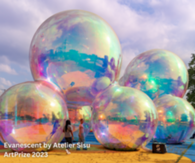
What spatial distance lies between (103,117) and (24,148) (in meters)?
2.73

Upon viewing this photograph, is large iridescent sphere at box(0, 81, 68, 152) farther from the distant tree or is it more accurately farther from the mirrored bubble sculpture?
the distant tree

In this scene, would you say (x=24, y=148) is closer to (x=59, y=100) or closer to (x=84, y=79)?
(x=59, y=100)

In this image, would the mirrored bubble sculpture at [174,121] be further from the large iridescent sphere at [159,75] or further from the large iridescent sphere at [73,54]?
the large iridescent sphere at [73,54]

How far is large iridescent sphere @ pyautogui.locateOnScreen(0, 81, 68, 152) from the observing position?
6402mm

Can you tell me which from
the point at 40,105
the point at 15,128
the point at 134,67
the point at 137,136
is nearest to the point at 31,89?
the point at 40,105

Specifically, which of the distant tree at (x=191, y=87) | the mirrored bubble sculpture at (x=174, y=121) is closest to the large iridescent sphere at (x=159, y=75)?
the mirrored bubble sculpture at (x=174, y=121)

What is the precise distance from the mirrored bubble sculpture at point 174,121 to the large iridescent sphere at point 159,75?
103 centimetres

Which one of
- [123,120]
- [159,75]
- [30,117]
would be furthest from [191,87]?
[30,117]

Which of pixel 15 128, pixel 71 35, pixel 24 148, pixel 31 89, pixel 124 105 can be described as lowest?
pixel 24 148

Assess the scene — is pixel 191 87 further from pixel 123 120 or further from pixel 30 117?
pixel 30 117

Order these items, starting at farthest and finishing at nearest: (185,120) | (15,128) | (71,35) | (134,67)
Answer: (134,67) < (185,120) < (71,35) < (15,128)

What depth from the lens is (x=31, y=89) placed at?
22.8 feet

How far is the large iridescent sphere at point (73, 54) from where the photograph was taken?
791 cm

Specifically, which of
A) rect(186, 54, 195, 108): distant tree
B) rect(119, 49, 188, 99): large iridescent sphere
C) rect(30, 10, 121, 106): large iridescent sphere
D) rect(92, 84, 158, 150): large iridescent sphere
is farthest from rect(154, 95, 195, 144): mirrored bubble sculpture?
rect(186, 54, 195, 108): distant tree
